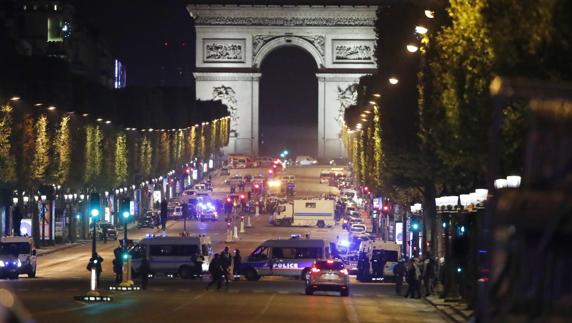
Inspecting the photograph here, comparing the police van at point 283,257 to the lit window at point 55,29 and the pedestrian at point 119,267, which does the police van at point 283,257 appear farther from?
the lit window at point 55,29

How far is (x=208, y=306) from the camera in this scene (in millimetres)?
36500

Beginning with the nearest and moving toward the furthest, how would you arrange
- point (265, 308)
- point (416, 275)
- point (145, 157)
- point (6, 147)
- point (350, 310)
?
1. point (265, 308)
2. point (350, 310)
3. point (416, 275)
4. point (6, 147)
5. point (145, 157)

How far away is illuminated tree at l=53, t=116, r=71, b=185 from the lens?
265 ft

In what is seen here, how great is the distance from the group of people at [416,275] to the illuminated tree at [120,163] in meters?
48.6

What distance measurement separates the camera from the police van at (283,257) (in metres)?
57.2

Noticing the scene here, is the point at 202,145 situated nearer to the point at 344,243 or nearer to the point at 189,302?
the point at 344,243

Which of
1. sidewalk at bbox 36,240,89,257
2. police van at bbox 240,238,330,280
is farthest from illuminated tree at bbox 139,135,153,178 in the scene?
police van at bbox 240,238,330,280

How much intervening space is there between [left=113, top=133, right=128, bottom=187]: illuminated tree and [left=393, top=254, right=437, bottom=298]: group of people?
159ft

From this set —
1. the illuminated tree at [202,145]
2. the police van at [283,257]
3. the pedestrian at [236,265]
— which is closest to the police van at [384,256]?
the police van at [283,257]

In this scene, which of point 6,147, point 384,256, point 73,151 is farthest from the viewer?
point 73,151

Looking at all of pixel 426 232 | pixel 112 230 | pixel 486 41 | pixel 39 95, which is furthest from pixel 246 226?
pixel 486 41

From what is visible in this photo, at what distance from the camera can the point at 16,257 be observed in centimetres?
5419

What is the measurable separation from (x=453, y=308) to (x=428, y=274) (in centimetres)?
988

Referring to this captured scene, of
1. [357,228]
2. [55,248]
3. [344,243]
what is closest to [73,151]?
[55,248]
